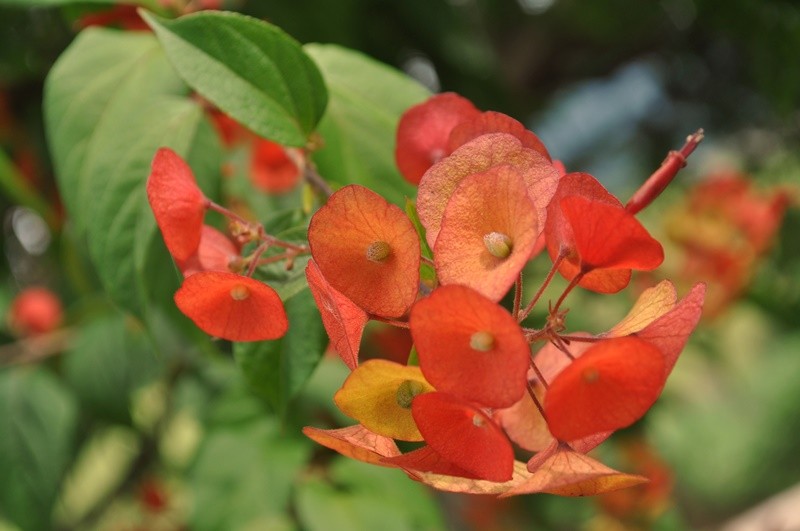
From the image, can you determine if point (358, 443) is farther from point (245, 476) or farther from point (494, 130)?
point (245, 476)

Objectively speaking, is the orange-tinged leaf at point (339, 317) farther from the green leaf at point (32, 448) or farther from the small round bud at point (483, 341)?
the green leaf at point (32, 448)

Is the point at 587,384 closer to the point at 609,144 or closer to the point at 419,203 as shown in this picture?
the point at 419,203

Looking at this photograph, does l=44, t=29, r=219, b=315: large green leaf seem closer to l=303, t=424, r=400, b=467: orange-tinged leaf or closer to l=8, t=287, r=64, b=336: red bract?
l=303, t=424, r=400, b=467: orange-tinged leaf

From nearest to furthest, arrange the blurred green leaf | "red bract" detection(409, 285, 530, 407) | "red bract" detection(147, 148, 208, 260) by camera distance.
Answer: "red bract" detection(409, 285, 530, 407) < "red bract" detection(147, 148, 208, 260) < the blurred green leaf

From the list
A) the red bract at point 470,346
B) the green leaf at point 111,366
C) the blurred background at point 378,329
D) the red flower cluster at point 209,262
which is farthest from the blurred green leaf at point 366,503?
the red bract at point 470,346

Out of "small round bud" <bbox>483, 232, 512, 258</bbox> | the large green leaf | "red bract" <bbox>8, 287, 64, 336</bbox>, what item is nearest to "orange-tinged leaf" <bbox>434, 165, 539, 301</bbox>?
"small round bud" <bbox>483, 232, 512, 258</bbox>

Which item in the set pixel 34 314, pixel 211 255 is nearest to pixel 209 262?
pixel 211 255

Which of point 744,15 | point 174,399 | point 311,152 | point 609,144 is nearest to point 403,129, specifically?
point 311,152
